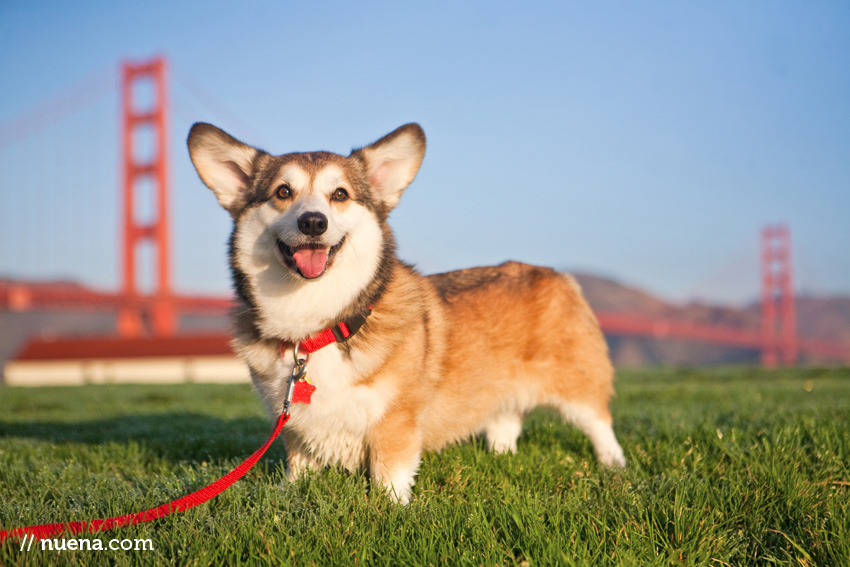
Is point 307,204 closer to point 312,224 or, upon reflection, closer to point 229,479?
point 312,224

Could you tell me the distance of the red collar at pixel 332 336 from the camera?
108 inches

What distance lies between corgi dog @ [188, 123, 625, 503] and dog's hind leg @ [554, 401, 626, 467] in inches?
0.6

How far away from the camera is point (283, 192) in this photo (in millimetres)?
2879

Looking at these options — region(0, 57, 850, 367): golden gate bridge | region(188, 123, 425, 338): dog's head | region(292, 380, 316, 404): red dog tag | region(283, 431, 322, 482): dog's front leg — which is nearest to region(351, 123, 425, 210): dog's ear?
region(188, 123, 425, 338): dog's head

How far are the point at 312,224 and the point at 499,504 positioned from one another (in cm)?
132

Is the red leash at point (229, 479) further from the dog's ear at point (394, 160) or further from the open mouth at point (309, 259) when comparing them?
the dog's ear at point (394, 160)

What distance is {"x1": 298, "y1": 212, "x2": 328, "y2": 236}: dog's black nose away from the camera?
8.54ft

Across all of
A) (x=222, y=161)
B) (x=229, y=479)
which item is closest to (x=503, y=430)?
(x=229, y=479)

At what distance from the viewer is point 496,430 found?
3.91 meters

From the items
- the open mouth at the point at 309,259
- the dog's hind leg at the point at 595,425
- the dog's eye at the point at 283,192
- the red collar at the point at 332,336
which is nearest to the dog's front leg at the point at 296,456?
the red collar at the point at 332,336

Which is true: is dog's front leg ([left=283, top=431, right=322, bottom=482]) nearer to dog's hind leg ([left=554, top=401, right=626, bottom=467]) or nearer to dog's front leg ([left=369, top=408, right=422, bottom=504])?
dog's front leg ([left=369, top=408, right=422, bottom=504])

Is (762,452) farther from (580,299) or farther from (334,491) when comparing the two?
(334,491)

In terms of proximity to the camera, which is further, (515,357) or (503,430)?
(503,430)

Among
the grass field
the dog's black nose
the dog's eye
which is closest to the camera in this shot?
the grass field
